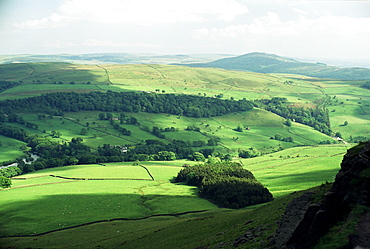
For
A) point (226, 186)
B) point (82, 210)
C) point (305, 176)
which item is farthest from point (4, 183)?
point (305, 176)

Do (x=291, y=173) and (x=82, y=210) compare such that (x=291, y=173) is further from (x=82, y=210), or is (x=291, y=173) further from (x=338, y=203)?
(x=338, y=203)

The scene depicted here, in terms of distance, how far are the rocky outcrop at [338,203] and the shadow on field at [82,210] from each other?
6133 cm

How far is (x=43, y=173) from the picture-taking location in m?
166

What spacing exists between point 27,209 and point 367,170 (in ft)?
305

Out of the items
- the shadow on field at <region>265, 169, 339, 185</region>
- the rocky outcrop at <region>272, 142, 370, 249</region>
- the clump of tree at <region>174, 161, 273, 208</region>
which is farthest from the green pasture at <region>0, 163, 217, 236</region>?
the rocky outcrop at <region>272, 142, 370, 249</region>

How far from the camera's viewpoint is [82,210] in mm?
97938

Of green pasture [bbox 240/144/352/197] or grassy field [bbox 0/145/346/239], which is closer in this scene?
grassy field [bbox 0/145/346/239]

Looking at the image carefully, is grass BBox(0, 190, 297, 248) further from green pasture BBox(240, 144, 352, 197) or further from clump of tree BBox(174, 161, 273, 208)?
green pasture BBox(240, 144, 352, 197)

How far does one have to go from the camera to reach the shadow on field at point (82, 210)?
86000 mm

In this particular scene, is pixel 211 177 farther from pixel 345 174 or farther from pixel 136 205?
pixel 345 174

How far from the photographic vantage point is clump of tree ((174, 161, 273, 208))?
333ft

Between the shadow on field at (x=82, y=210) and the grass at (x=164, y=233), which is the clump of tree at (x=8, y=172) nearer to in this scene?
the shadow on field at (x=82, y=210)

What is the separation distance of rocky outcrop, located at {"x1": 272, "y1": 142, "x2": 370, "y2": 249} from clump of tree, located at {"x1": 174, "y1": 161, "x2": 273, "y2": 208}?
66.4 meters

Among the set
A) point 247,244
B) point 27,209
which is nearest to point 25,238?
point 27,209
